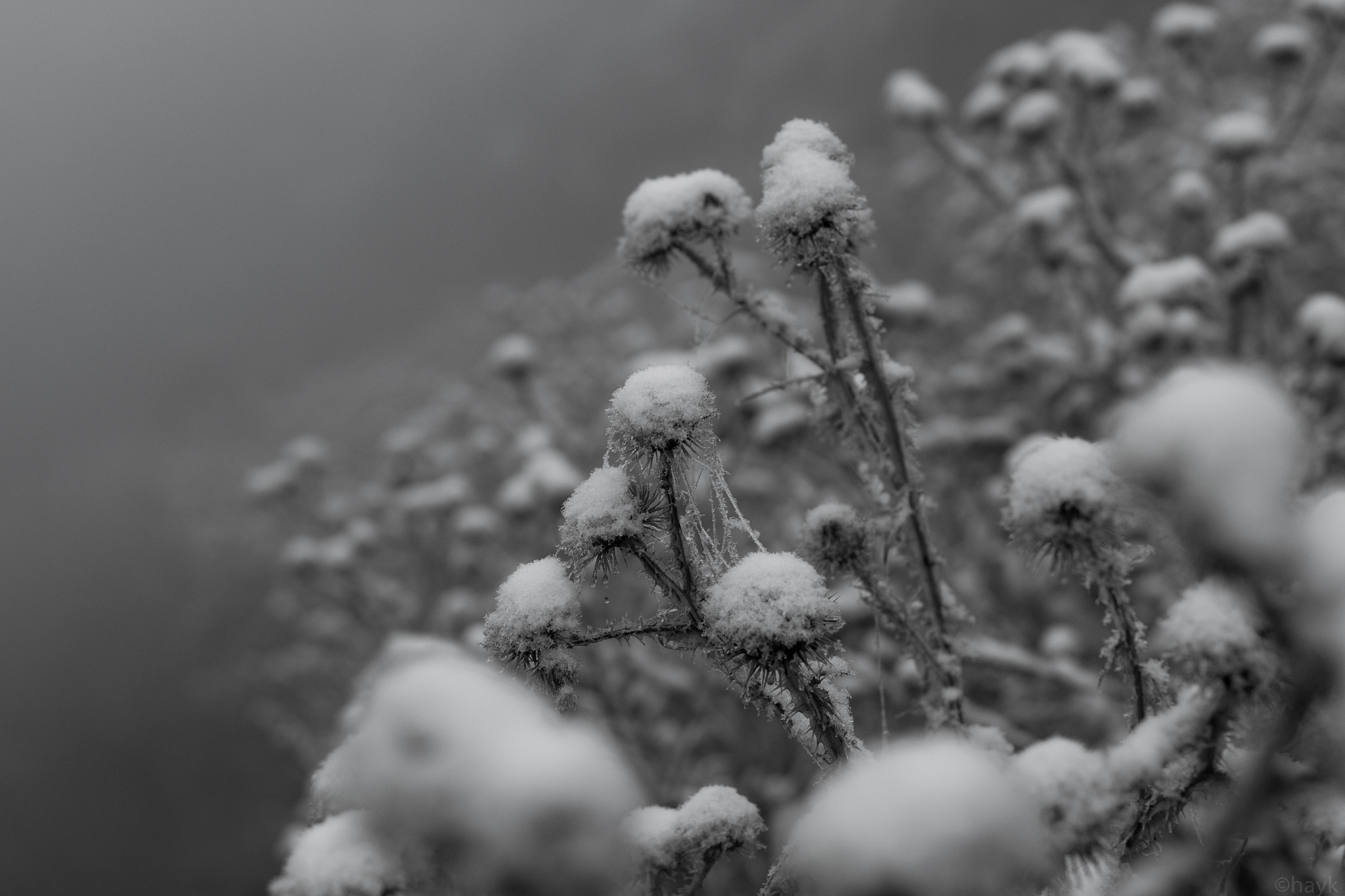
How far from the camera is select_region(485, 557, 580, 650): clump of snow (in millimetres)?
1124

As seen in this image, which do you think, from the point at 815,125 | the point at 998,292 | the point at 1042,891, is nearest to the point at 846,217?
the point at 815,125

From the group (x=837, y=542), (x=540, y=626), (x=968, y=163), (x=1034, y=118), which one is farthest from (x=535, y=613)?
(x=968, y=163)

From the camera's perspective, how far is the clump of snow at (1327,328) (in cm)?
291

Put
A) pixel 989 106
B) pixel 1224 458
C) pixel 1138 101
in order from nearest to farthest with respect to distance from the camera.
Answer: pixel 1224 458, pixel 1138 101, pixel 989 106

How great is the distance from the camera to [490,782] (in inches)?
21.6

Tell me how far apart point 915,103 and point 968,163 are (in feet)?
1.76

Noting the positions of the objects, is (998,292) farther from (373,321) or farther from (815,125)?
(373,321)

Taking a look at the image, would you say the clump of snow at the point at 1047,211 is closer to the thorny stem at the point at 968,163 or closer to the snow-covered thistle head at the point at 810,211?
the thorny stem at the point at 968,163

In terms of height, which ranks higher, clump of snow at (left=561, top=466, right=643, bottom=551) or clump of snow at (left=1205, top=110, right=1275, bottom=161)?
clump of snow at (left=1205, top=110, right=1275, bottom=161)

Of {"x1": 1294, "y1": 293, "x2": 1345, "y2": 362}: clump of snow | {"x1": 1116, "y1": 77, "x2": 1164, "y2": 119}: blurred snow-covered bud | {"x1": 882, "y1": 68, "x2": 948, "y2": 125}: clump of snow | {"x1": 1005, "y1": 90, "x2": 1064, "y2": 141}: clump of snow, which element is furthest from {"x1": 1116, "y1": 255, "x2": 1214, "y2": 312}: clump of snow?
{"x1": 882, "y1": 68, "x2": 948, "y2": 125}: clump of snow

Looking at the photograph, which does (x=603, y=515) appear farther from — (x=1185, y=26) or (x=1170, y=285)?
(x=1185, y=26)

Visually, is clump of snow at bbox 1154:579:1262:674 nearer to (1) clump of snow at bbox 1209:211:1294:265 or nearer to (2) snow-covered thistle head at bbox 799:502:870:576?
(2) snow-covered thistle head at bbox 799:502:870:576

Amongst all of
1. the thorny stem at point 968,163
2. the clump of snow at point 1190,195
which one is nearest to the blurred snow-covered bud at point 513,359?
the thorny stem at point 968,163

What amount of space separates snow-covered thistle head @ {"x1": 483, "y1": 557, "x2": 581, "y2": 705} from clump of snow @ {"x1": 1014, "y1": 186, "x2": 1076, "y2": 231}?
12.1 feet
